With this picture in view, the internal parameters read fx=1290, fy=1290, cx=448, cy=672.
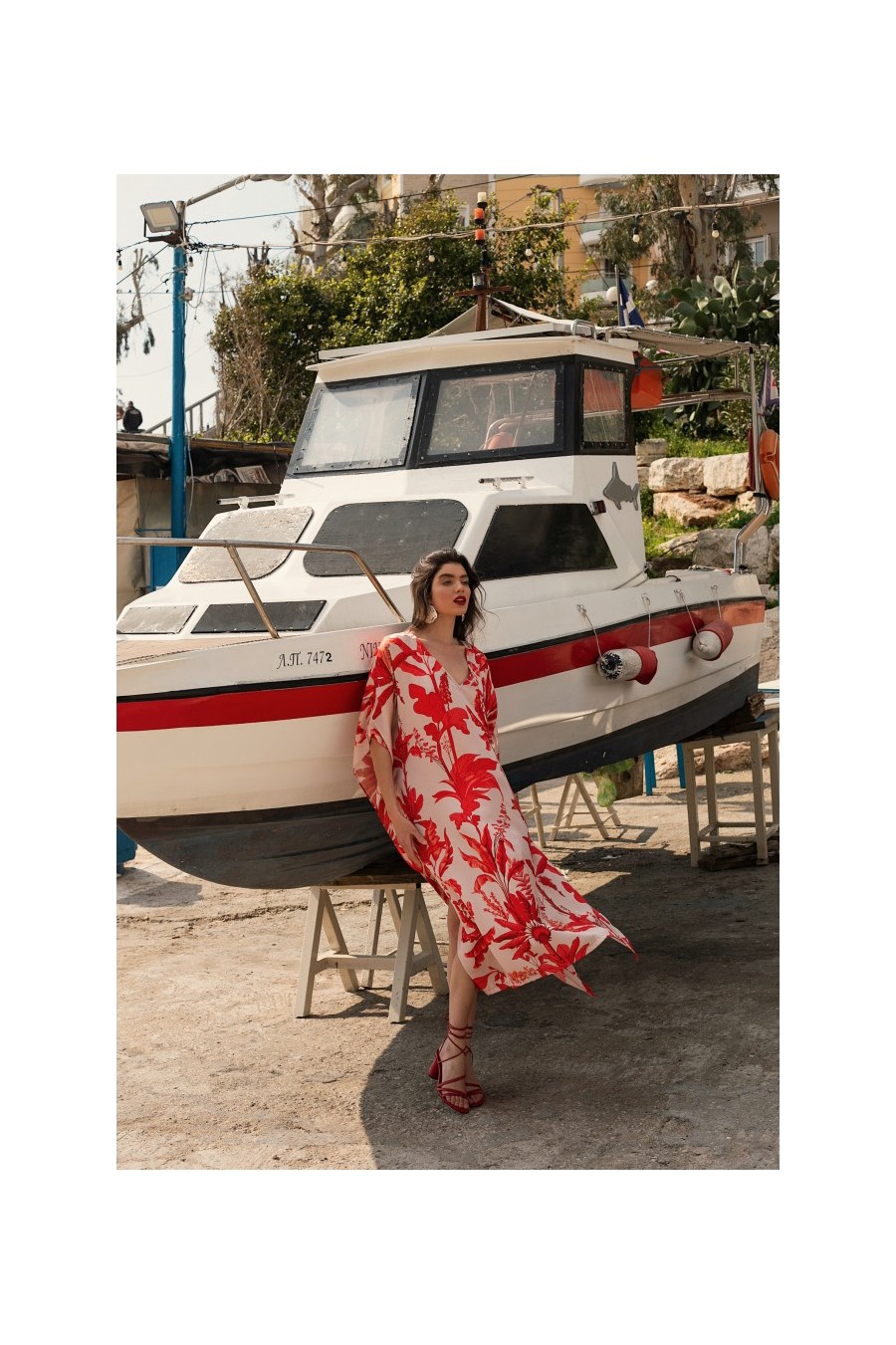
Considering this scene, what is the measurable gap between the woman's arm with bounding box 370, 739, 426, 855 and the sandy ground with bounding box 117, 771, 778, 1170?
835 millimetres

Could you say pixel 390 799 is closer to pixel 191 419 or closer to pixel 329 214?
pixel 191 419

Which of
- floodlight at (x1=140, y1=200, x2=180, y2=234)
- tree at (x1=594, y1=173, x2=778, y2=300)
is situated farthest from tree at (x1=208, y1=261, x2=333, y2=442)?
floodlight at (x1=140, y1=200, x2=180, y2=234)

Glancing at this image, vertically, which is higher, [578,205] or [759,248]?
[578,205]

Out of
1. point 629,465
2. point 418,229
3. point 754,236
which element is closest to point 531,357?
point 629,465

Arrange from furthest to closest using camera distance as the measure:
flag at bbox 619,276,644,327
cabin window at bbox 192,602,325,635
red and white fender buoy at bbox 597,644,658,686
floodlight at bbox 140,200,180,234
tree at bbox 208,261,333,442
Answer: tree at bbox 208,261,333,442
flag at bbox 619,276,644,327
red and white fender buoy at bbox 597,644,658,686
floodlight at bbox 140,200,180,234
cabin window at bbox 192,602,325,635

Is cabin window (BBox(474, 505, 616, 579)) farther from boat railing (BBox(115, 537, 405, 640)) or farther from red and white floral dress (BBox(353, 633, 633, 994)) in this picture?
red and white floral dress (BBox(353, 633, 633, 994))

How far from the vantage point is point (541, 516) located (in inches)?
204

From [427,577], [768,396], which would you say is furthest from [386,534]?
[768,396]

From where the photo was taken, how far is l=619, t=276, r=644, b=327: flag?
22.2 feet

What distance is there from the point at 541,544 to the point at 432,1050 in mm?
1999

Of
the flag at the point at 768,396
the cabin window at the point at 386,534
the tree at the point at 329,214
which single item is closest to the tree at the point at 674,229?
the tree at the point at 329,214

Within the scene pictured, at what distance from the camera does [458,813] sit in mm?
3627
